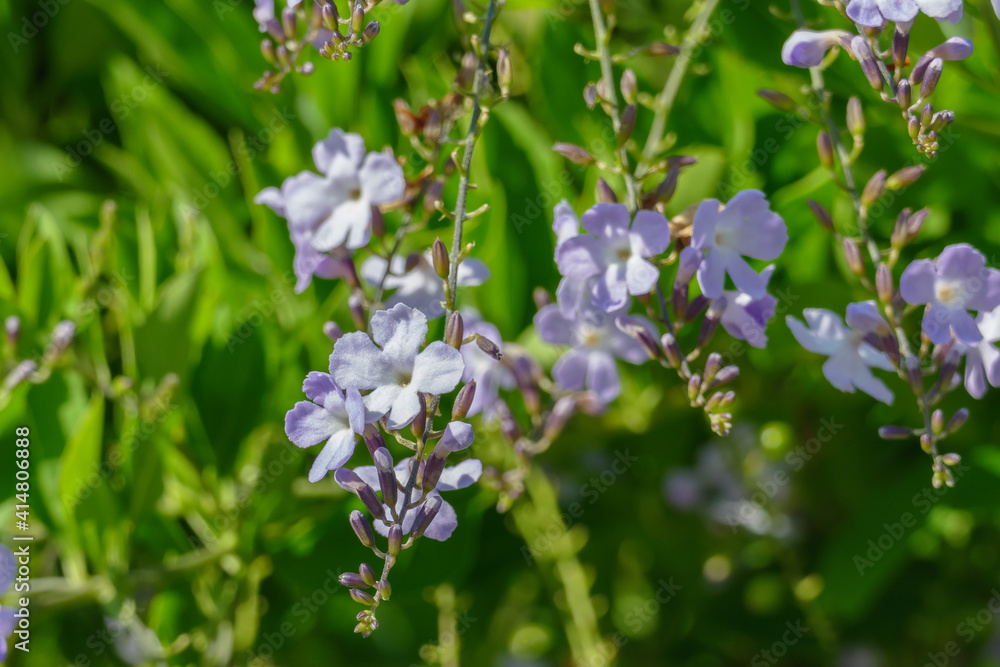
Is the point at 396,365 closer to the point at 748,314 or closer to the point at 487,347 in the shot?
the point at 487,347

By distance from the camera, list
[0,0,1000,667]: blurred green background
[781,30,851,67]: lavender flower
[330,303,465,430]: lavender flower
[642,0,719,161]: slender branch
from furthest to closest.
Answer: [0,0,1000,667]: blurred green background
[642,0,719,161]: slender branch
[781,30,851,67]: lavender flower
[330,303,465,430]: lavender flower

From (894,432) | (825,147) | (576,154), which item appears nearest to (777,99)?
(825,147)

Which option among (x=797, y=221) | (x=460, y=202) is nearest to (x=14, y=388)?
(x=460, y=202)

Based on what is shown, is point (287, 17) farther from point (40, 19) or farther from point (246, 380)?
point (40, 19)

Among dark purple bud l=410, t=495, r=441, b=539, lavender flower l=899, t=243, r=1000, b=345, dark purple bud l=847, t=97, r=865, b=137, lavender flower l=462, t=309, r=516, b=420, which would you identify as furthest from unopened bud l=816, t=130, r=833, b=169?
dark purple bud l=410, t=495, r=441, b=539

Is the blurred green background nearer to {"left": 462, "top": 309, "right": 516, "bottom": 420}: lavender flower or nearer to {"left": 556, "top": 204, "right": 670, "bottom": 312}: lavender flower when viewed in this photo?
{"left": 462, "top": 309, "right": 516, "bottom": 420}: lavender flower

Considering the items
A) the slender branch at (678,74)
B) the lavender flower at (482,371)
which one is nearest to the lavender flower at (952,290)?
the slender branch at (678,74)
